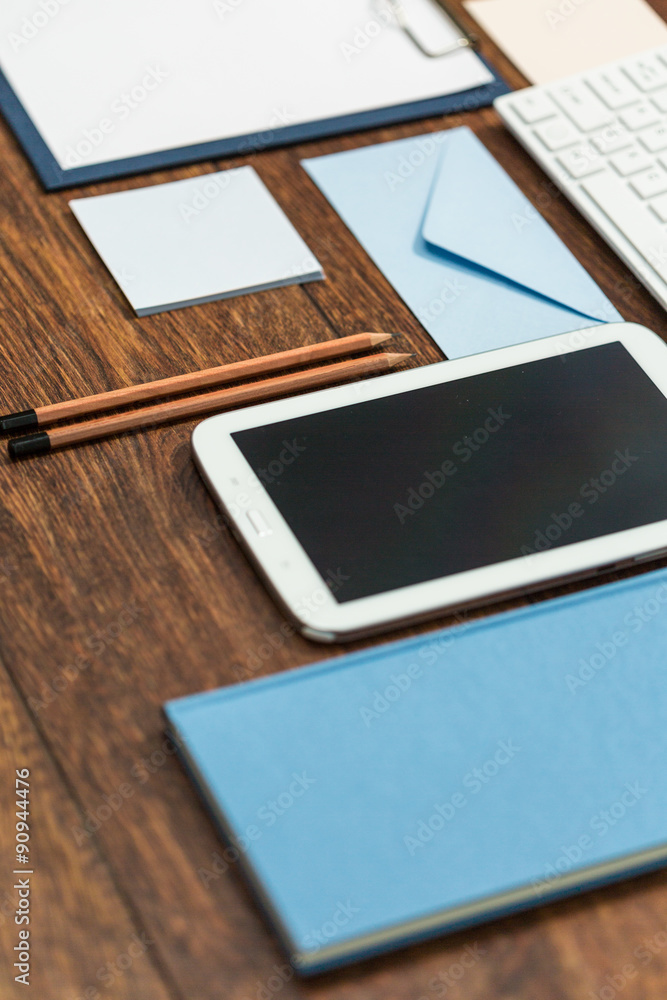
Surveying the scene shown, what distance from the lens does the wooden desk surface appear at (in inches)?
18.4

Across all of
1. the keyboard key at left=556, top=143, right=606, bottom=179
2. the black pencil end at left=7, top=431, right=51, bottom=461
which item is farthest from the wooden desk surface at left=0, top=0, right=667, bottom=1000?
the keyboard key at left=556, top=143, right=606, bottom=179

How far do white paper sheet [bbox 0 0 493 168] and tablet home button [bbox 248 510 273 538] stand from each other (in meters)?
0.37

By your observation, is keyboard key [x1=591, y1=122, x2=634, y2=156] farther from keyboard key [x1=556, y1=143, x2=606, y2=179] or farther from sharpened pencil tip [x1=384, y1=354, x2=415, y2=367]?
sharpened pencil tip [x1=384, y1=354, x2=415, y2=367]

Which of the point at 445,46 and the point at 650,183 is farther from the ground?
the point at 445,46

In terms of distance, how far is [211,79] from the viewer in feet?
2.86

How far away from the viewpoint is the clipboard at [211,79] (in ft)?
2.68

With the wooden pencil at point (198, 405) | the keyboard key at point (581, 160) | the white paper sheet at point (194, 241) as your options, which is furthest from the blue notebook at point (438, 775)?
the keyboard key at point (581, 160)

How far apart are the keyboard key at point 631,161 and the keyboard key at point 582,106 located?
37 mm

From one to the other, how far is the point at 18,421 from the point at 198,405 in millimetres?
110

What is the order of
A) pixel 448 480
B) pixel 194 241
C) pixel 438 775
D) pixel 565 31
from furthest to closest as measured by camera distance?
pixel 565 31
pixel 194 241
pixel 448 480
pixel 438 775

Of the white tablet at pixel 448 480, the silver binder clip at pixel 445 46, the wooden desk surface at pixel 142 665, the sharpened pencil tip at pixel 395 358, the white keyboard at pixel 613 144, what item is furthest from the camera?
the silver binder clip at pixel 445 46

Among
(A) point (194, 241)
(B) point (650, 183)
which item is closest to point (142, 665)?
(A) point (194, 241)

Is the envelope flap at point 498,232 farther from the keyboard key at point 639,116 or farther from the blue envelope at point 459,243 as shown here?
the keyboard key at point 639,116

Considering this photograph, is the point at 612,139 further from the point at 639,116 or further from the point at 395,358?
the point at 395,358
